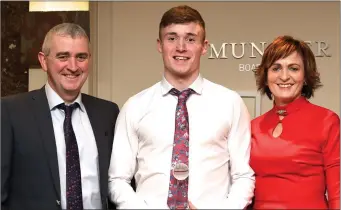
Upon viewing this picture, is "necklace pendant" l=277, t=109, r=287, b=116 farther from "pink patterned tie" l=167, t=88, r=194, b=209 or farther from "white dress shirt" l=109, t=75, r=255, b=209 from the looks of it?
"pink patterned tie" l=167, t=88, r=194, b=209

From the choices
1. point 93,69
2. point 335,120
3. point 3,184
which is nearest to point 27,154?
point 3,184

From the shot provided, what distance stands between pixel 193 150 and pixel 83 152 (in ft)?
1.61

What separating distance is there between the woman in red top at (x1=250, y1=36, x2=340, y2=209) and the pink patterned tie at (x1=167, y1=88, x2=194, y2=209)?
0.30 meters

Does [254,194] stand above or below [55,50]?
below

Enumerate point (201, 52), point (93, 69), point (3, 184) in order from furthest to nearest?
point (93, 69) < point (201, 52) < point (3, 184)

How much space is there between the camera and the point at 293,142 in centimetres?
235

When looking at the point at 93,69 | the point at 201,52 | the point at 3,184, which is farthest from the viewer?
the point at 93,69

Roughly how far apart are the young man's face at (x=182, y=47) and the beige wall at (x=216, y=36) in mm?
1893

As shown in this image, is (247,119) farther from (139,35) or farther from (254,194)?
(139,35)

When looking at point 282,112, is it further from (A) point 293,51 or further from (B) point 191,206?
(B) point 191,206

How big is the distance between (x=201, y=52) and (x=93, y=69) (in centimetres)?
210

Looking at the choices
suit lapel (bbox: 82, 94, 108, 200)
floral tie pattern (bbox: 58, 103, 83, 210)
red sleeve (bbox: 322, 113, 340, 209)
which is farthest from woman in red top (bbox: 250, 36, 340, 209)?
floral tie pattern (bbox: 58, 103, 83, 210)

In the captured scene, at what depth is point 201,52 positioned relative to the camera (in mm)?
2477

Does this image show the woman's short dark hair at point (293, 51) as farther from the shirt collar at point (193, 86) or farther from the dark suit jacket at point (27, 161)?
the dark suit jacket at point (27, 161)
